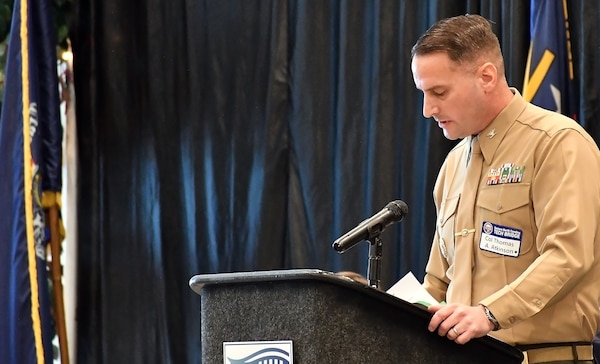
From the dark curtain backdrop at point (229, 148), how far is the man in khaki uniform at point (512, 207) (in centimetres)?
138

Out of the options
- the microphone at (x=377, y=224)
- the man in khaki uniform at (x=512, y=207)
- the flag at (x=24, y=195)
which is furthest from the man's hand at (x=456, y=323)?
the flag at (x=24, y=195)

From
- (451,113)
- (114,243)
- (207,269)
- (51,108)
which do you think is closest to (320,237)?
(207,269)

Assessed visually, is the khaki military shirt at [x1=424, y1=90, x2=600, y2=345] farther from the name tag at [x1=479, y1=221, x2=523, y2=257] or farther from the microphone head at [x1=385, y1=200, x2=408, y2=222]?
the microphone head at [x1=385, y1=200, x2=408, y2=222]

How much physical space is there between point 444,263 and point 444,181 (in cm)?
22

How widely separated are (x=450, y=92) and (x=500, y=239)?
0.37 m

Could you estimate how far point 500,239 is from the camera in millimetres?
2223

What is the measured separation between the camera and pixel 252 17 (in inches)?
163

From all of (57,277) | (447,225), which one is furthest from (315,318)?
(57,277)

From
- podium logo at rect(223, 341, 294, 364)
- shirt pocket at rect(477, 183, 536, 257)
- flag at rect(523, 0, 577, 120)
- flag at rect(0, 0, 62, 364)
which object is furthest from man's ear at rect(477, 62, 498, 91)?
flag at rect(0, 0, 62, 364)

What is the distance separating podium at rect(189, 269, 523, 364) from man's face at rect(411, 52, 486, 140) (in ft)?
2.13

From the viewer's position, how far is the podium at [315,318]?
5.70 feet

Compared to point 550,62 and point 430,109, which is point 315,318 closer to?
point 430,109

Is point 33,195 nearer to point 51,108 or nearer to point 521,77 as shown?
point 51,108

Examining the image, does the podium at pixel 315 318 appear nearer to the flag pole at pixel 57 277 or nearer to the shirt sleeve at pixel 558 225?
the shirt sleeve at pixel 558 225
